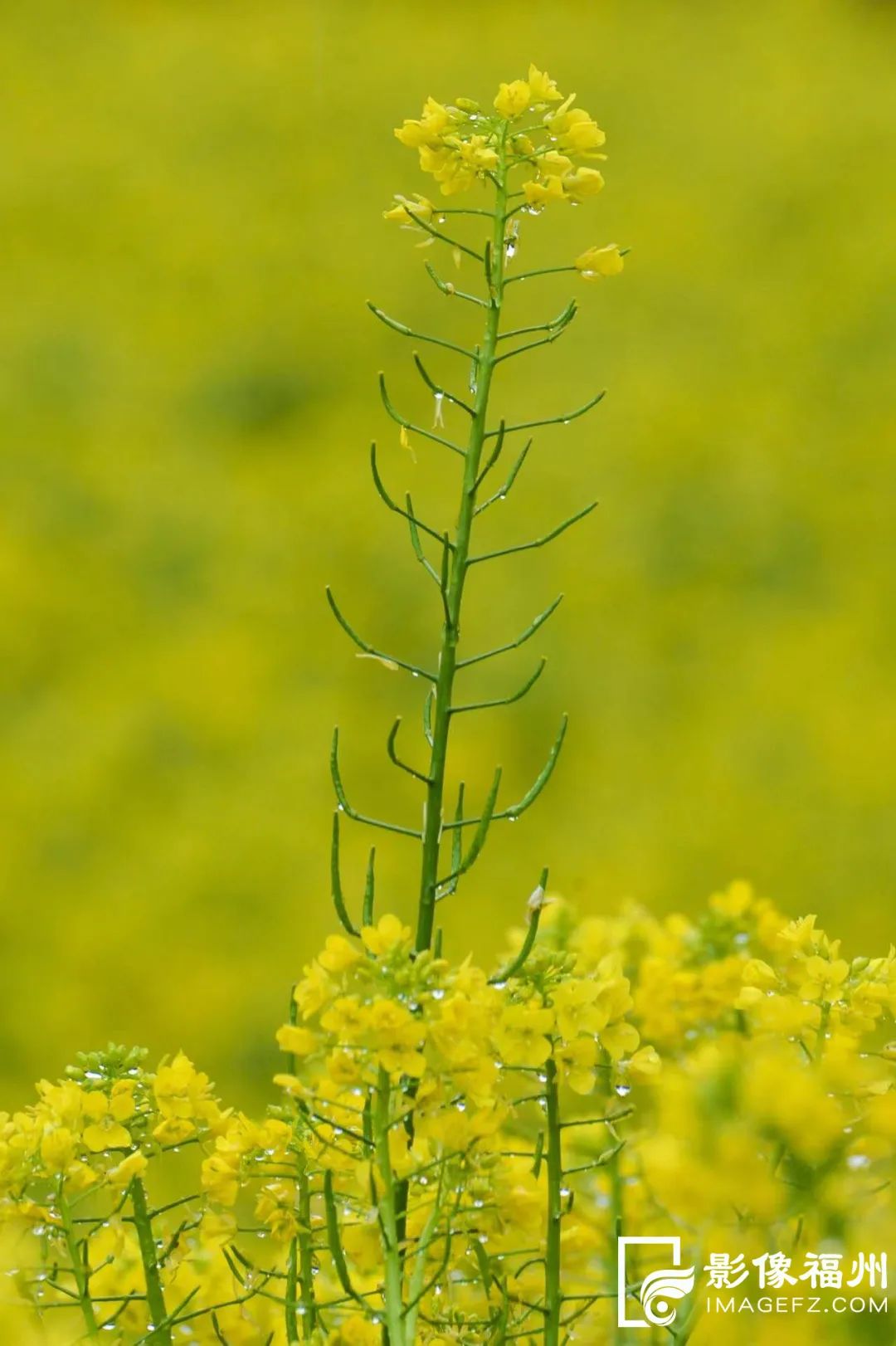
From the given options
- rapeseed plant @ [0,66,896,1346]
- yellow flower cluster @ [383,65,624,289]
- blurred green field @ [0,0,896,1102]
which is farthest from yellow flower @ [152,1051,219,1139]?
blurred green field @ [0,0,896,1102]

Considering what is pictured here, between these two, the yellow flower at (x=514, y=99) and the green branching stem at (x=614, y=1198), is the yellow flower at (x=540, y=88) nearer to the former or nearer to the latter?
the yellow flower at (x=514, y=99)

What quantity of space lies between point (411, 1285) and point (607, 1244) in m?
0.20

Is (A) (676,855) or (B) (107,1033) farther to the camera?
(A) (676,855)

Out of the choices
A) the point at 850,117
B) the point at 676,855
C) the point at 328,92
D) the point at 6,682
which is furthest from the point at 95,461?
→ the point at 850,117

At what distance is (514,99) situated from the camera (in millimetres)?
507

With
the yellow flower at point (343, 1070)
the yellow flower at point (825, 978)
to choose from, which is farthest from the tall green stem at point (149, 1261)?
the yellow flower at point (825, 978)

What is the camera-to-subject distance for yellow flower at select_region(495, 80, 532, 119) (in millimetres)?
505

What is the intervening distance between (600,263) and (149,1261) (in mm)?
363

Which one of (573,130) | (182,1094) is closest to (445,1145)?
(182,1094)

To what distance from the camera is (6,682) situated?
2.91 meters

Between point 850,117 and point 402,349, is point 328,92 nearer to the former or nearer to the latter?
point 402,349

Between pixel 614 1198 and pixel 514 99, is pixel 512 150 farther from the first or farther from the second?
pixel 614 1198

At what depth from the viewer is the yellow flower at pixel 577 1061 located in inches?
17.4

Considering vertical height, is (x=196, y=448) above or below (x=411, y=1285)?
above
